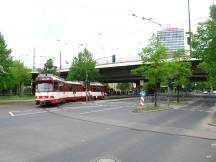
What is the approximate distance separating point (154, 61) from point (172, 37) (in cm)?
1240

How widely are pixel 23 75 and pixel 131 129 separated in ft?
166

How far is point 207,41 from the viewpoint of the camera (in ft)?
72.2

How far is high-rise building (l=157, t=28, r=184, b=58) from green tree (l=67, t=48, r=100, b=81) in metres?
16.0

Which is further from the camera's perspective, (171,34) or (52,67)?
(52,67)

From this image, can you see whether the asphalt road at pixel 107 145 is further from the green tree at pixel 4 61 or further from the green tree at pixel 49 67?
the green tree at pixel 49 67

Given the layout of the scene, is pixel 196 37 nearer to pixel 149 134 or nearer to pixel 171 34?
pixel 149 134

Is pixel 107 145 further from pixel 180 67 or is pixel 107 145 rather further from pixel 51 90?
pixel 180 67

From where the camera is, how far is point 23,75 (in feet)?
202

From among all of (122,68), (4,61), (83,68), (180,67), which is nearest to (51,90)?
(4,61)

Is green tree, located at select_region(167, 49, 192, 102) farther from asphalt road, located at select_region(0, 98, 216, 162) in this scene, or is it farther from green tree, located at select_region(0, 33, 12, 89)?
green tree, located at select_region(0, 33, 12, 89)

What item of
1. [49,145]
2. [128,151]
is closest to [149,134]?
[128,151]

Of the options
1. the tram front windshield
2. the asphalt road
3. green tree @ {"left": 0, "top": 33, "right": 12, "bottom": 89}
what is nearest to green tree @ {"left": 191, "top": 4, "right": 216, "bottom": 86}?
the asphalt road

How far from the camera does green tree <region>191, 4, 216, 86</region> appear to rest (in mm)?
21083

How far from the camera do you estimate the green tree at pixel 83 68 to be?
55.7m
